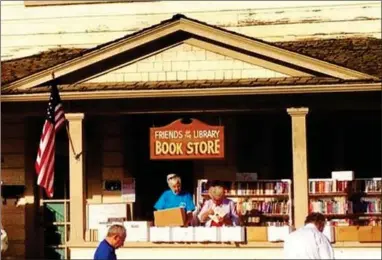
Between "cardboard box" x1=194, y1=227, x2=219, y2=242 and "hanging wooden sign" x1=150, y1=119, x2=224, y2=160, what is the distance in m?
1.30

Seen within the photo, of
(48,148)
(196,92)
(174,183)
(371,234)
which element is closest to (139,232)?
(174,183)

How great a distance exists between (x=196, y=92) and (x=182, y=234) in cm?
254

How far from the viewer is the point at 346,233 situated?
19.7 meters

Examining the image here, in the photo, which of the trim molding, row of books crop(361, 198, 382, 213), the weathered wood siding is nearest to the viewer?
the trim molding

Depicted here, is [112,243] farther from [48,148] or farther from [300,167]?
[300,167]

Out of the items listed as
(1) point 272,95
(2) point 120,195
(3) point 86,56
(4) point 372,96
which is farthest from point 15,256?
(4) point 372,96

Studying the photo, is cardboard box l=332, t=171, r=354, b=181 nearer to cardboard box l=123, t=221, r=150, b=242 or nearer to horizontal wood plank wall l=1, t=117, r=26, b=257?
cardboard box l=123, t=221, r=150, b=242

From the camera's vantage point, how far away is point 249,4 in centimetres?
2414

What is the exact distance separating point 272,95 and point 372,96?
1.77 m

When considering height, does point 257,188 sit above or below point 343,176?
below

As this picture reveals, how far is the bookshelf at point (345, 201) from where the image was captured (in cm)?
2050

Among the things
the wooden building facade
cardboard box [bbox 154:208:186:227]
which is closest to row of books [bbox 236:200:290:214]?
the wooden building facade

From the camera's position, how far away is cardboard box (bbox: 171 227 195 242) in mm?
19844

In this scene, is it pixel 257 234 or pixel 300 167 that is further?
pixel 257 234
